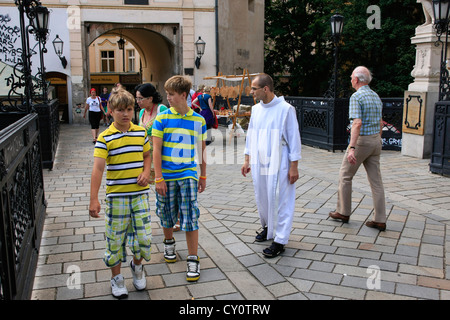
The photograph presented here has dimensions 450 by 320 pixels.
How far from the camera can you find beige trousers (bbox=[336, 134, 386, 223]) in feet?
16.5

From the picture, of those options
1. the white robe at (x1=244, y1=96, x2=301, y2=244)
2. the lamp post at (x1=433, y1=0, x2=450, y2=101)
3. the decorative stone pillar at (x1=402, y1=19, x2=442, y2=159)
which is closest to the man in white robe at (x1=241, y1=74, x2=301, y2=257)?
the white robe at (x1=244, y1=96, x2=301, y2=244)

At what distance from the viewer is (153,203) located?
6.39 m

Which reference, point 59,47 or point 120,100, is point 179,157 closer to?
point 120,100

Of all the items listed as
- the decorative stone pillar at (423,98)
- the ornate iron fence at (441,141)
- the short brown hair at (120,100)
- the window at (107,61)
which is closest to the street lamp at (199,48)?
the decorative stone pillar at (423,98)

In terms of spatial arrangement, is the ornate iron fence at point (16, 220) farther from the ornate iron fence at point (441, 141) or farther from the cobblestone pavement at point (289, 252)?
the ornate iron fence at point (441, 141)

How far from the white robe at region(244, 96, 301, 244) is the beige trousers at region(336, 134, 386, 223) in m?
1.10

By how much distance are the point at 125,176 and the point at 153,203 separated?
2985mm

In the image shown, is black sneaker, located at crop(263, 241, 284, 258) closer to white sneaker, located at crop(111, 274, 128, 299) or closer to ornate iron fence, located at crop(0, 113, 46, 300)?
white sneaker, located at crop(111, 274, 128, 299)

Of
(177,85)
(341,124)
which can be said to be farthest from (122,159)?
(341,124)

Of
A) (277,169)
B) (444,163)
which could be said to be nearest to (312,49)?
(444,163)

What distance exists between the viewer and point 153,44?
2569cm

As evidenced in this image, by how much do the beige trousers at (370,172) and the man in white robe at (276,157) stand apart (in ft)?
3.58

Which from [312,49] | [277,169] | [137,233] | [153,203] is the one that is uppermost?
[312,49]
